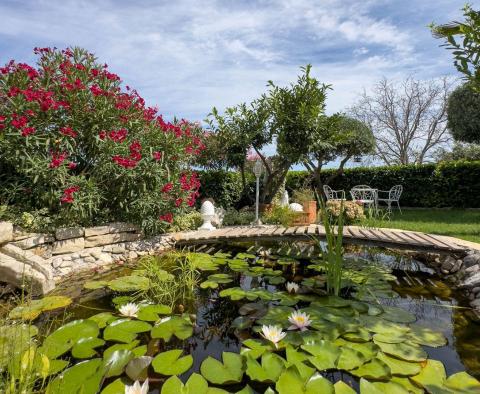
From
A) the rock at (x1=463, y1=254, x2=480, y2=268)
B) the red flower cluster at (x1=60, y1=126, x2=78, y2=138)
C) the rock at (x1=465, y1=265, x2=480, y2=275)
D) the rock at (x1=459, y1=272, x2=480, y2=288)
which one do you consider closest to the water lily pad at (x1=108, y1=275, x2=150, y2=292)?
the red flower cluster at (x1=60, y1=126, x2=78, y2=138)

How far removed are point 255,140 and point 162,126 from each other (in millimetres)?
2700

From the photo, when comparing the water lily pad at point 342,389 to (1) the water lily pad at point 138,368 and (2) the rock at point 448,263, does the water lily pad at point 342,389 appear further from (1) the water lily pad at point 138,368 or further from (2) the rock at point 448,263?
(2) the rock at point 448,263

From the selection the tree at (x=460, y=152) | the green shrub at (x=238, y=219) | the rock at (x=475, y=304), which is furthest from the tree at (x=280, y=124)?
the tree at (x=460, y=152)

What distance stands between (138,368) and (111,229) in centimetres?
276

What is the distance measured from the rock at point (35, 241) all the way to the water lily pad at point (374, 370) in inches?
129

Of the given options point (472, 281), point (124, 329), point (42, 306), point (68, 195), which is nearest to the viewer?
point (124, 329)

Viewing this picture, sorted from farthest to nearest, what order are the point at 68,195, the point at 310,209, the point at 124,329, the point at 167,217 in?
the point at 310,209 → the point at 167,217 → the point at 68,195 → the point at 124,329

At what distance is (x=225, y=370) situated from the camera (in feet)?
4.75

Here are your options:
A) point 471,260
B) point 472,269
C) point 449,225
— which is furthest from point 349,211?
point 472,269

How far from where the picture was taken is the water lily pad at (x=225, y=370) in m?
1.39

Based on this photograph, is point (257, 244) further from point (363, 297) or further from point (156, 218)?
point (363, 297)

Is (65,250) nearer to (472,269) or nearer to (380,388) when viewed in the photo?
(380,388)

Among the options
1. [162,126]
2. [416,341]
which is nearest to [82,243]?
[162,126]

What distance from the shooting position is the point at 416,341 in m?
1.79
